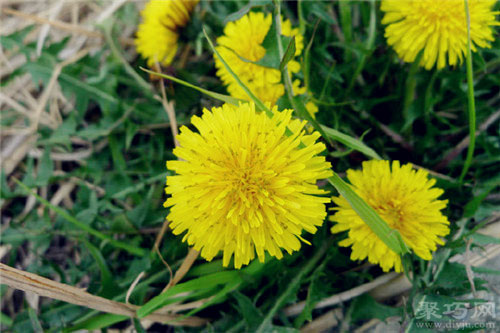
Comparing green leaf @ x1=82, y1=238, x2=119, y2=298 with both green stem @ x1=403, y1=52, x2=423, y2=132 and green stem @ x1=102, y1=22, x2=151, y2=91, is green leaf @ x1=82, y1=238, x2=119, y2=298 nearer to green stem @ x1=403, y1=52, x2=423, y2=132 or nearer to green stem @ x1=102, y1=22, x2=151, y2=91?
green stem @ x1=102, y1=22, x2=151, y2=91

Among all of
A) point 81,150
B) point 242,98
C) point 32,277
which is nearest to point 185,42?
point 242,98

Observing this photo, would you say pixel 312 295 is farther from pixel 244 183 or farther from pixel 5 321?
pixel 5 321

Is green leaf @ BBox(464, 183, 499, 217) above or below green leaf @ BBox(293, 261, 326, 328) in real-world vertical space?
above

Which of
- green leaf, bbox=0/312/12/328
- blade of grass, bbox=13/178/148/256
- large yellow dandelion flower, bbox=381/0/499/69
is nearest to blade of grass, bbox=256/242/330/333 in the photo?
blade of grass, bbox=13/178/148/256

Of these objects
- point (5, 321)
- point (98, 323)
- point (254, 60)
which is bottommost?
point (5, 321)

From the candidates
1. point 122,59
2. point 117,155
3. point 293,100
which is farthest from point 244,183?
point 122,59
